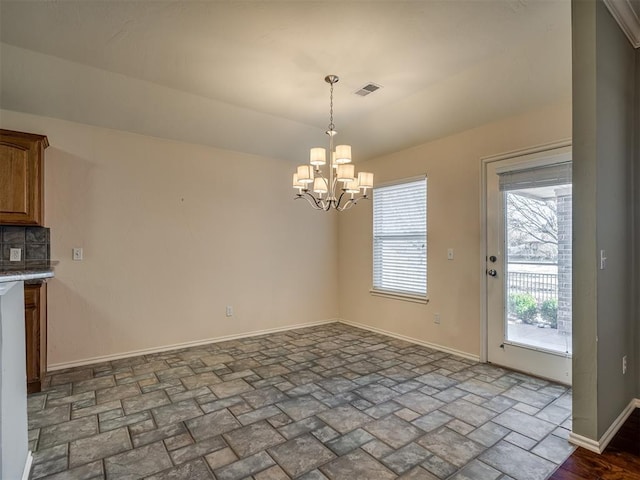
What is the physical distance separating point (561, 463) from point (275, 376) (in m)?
2.19

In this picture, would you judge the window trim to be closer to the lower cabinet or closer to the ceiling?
the ceiling

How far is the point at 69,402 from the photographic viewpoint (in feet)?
8.81

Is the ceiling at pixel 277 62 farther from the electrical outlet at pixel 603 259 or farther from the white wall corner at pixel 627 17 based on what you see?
the electrical outlet at pixel 603 259

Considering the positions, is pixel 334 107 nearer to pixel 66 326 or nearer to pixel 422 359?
pixel 422 359

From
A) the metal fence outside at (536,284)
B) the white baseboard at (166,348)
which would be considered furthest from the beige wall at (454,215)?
the white baseboard at (166,348)

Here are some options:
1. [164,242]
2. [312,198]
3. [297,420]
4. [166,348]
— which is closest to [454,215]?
[312,198]

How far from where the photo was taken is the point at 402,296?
4.54 meters

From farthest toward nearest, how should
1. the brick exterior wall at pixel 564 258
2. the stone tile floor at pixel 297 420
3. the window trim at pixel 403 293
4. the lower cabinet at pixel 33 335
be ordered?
the window trim at pixel 403 293, the brick exterior wall at pixel 564 258, the lower cabinet at pixel 33 335, the stone tile floor at pixel 297 420

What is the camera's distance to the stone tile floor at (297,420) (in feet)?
6.27

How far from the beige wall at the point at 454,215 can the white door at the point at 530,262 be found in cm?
15

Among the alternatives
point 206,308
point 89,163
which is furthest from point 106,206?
point 206,308

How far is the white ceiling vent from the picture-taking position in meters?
3.37

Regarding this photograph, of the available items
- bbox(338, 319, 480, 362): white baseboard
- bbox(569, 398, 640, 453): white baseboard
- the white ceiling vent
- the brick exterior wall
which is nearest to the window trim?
bbox(338, 319, 480, 362): white baseboard

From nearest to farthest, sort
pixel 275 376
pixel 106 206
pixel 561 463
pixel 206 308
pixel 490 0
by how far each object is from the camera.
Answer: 1. pixel 561 463
2. pixel 490 0
3. pixel 275 376
4. pixel 106 206
5. pixel 206 308
